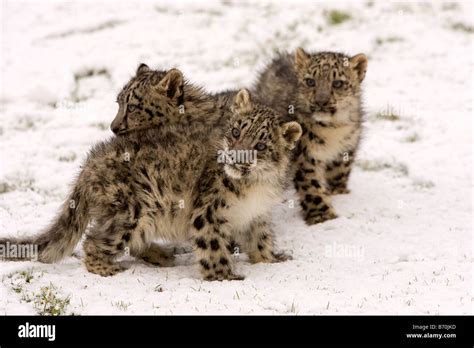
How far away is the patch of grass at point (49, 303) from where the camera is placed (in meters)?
8.19

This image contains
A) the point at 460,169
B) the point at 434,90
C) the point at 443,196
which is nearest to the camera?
the point at 443,196

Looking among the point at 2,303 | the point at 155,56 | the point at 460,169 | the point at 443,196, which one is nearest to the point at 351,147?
the point at 443,196

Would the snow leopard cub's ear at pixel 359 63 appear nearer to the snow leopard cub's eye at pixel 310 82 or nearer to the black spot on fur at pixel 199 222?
the snow leopard cub's eye at pixel 310 82

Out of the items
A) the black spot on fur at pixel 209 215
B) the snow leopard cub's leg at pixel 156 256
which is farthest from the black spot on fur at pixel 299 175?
the black spot on fur at pixel 209 215

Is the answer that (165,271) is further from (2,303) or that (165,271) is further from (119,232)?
(2,303)

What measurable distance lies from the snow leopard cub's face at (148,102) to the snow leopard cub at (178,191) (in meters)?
0.85

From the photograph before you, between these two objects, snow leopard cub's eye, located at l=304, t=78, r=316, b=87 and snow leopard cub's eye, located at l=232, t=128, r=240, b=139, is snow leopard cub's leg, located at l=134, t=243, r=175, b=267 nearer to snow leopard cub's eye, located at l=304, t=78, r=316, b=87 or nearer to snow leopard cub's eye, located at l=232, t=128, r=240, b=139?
snow leopard cub's eye, located at l=232, t=128, r=240, b=139

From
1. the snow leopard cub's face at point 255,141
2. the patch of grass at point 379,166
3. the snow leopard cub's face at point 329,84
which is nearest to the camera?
the snow leopard cub's face at point 255,141

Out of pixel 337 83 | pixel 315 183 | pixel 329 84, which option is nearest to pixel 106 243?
pixel 315 183

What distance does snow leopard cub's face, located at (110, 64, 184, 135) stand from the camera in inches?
417

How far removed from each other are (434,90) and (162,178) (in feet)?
34.1

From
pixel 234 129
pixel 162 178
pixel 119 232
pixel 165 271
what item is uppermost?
pixel 234 129

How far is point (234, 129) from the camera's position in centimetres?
944

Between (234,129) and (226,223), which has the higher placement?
(234,129)
